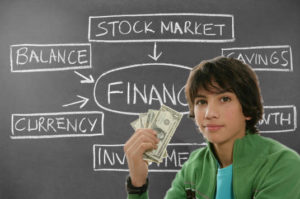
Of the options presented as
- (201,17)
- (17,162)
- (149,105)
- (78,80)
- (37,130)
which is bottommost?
(17,162)

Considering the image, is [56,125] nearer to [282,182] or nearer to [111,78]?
[111,78]

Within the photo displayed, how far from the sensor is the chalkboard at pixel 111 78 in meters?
2.35

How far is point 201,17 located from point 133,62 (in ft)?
2.16

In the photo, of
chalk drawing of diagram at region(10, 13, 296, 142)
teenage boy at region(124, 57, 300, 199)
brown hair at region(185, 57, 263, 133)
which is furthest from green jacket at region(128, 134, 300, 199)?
chalk drawing of diagram at region(10, 13, 296, 142)

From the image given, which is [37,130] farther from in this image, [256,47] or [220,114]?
[256,47]

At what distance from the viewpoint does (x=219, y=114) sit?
4.24 feet

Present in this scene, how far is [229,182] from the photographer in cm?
132

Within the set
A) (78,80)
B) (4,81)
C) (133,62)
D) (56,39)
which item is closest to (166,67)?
(133,62)

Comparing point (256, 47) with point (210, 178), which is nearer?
point (210, 178)

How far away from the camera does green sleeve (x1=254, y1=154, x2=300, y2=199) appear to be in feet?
3.81

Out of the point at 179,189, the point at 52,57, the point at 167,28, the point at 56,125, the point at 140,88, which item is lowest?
the point at 179,189

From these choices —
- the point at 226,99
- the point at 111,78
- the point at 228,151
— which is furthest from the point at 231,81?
the point at 111,78

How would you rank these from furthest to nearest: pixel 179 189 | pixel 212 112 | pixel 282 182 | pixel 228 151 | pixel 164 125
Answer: pixel 164 125
pixel 179 189
pixel 228 151
pixel 212 112
pixel 282 182

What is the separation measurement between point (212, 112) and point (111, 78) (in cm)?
129
